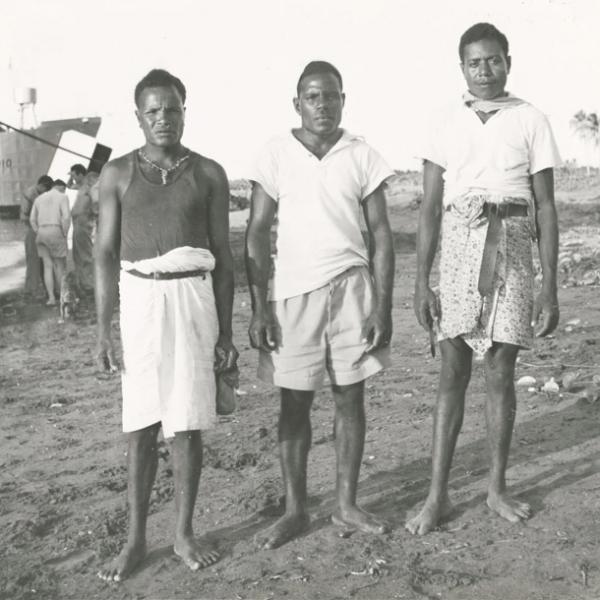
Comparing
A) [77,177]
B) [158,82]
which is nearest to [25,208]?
[77,177]

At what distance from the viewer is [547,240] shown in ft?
11.2

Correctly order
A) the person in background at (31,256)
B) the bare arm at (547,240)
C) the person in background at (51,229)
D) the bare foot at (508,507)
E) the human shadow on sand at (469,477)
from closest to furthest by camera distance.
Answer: the bare arm at (547,240)
the bare foot at (508,507)
the human shadow on sand at (469,477)
the person in background at (51,229)
the person in background at (31,256)

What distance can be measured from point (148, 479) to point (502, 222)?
175cm

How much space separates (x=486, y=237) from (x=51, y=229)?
8004 millimetres

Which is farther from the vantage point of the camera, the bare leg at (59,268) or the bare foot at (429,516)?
the bare leg at (59,268)

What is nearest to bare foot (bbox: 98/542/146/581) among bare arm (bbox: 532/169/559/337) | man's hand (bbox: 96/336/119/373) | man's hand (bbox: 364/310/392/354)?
man's hand (bbox: 96/336/119/373)

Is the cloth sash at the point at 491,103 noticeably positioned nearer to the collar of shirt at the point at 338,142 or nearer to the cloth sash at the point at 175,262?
the collar of shirt at the point at 338,142

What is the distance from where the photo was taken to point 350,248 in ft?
10.9

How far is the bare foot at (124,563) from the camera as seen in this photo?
3176 millimetres

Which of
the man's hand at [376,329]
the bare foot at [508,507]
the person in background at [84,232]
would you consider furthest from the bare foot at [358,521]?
the person in background at [84,232]

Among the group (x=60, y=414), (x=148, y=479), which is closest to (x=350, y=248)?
(x=148, y=479)

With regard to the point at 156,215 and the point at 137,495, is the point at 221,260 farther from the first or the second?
the point at 137,495

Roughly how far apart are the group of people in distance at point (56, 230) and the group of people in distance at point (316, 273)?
7.60 m

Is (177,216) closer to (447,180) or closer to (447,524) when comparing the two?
(447,180)
